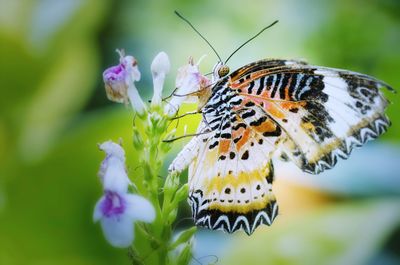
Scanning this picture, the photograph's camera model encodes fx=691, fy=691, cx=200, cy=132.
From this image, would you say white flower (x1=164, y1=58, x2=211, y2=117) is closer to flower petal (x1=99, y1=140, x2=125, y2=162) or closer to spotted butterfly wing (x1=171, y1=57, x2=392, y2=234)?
spotted butterfly wing (x1=171, y1=57, x2=392, y2=234)

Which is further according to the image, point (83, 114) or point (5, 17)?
point (83, 114)

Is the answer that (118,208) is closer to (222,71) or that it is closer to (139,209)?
(139,209)

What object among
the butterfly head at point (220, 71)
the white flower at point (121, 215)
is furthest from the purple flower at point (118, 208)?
the butterfly head at point (220, 71)

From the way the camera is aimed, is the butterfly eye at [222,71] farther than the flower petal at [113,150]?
Yes

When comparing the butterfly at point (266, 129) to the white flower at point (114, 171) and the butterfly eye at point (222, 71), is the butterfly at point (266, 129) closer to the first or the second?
the butterfly eye at point (222, 71)

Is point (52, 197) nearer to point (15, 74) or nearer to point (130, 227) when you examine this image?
point (15, 74)

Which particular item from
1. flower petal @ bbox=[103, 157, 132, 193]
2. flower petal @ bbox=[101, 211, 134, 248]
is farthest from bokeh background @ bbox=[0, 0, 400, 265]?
flower petal @ bbox=[101, 211, 134, 248]

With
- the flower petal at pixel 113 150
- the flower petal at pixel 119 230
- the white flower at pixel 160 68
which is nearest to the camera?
the flower petal at pixel 119 230

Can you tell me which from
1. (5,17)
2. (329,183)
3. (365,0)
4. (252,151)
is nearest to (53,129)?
(5,17)
